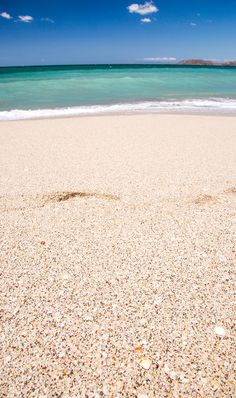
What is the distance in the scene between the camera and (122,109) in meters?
13.7

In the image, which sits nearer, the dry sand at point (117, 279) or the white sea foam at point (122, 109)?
the dry sand at point (117, 279)

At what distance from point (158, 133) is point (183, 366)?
22.9 feet

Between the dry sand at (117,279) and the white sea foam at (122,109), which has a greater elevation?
the white sea foam at (122,109)

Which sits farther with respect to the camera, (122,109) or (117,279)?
(122,109)

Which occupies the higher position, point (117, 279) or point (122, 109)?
point (122, 109)

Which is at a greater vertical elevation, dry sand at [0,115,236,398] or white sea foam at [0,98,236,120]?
white sea foam at [0,98,236,120]

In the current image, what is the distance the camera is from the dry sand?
6.24 ft

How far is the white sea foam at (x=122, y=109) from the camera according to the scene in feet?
41.1

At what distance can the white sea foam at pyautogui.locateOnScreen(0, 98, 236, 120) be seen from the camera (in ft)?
41.1

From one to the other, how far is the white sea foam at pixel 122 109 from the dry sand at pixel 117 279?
7.74m

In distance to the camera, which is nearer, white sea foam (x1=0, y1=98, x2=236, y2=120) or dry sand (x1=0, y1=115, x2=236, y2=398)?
dry sand (x1=0, y1=115, x2=236, y2=398)

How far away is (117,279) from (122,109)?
1223cm

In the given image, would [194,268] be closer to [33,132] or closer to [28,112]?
[33,132]

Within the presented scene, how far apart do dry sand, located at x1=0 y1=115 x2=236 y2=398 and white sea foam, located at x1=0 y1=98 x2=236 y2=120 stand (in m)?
7.74
